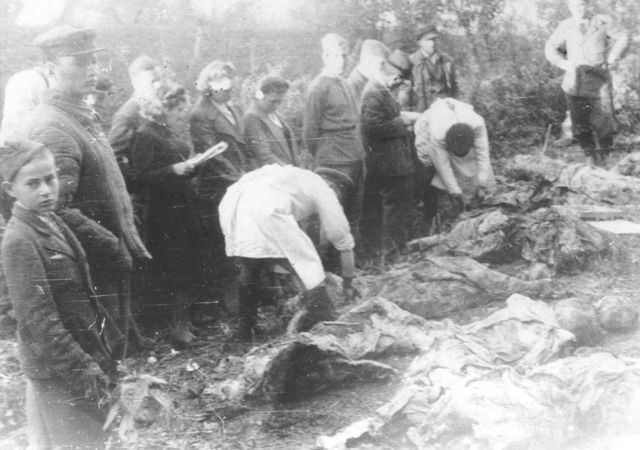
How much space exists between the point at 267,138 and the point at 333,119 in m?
0.61

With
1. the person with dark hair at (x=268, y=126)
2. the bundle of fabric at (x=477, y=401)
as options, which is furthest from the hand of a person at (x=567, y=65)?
the bundle of fabric at (x=477, y=401)

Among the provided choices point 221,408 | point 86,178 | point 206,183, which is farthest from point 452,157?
point 86,178

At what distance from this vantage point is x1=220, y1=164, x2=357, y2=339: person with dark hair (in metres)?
3.31

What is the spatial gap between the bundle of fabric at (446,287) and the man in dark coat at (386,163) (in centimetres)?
65

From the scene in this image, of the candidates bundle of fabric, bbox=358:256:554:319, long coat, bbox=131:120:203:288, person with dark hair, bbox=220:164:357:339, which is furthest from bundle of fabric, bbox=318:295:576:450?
long coat, bbox=131:120:203:288

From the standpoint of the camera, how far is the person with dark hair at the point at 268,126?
155 inches

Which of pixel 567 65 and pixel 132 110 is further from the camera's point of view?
pixel 567 65

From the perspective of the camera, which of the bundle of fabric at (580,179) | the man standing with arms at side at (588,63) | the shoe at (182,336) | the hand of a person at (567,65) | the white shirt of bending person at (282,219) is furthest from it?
the hand of a person at (567,65)

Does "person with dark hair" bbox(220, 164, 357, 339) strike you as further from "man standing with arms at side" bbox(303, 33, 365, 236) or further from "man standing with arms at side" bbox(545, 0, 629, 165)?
"man standing with arms at side" bbox(545, 0, 629, 165)

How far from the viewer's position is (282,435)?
2.83m

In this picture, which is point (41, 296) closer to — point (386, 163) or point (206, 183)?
point (206, 183)

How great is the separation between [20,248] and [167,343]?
4.56ft

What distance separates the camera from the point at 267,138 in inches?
157

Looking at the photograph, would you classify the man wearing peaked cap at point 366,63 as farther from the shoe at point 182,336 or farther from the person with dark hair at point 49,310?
the person with dark hair at point 49,310
